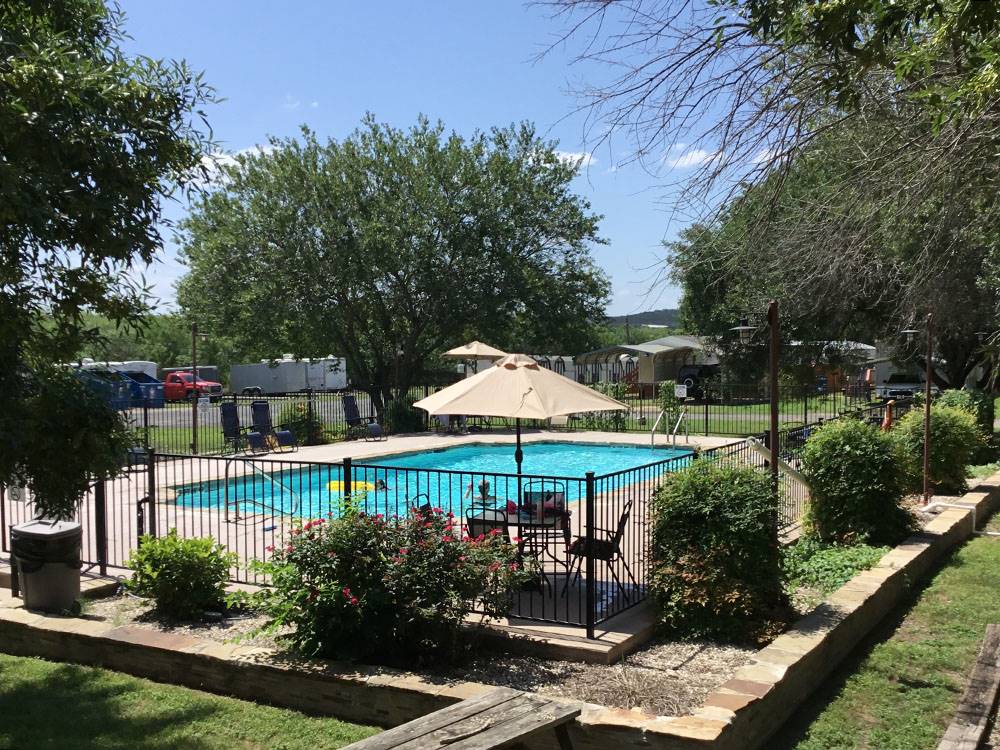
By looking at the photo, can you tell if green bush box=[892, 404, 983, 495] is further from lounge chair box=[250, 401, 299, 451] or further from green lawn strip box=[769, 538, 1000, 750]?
lounge chair box=[250, 401, 299, 451]

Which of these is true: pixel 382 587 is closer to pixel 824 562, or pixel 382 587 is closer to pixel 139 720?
pixel 139 720

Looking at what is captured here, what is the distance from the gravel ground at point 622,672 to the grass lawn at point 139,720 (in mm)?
623

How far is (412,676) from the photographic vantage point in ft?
17.6

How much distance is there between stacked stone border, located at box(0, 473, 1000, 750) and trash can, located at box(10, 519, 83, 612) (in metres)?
0.17

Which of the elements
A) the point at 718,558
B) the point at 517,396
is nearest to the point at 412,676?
the point at 718,558

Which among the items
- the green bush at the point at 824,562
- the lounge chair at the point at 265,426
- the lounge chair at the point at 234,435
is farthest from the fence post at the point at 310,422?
the green bush at the point at 824,562

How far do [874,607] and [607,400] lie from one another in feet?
9.93

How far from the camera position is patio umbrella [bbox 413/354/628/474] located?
788 cm

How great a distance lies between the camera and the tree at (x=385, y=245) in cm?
2555

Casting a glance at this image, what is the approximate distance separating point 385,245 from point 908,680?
20867 mm

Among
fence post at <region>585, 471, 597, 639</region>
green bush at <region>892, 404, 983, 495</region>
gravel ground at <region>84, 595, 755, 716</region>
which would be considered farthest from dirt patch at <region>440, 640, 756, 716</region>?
green bush at <region>892, 404, 983, 495</region>

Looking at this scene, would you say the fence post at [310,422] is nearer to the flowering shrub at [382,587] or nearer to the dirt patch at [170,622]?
the dirt patch at [170,622]

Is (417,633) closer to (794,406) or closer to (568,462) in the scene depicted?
(568,462)

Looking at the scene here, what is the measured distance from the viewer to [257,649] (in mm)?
5934
